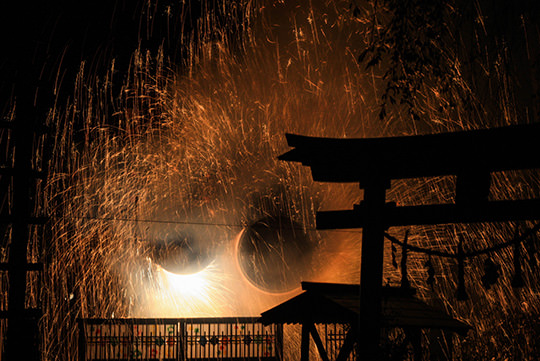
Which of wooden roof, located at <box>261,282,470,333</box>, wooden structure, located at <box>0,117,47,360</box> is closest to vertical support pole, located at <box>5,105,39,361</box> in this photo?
wooden structure, located at <box>0,117,47,360</box>

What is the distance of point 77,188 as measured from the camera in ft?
42.1

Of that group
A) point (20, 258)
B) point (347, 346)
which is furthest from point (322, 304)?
point (20, 258)

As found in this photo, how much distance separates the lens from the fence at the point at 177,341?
10281 mm

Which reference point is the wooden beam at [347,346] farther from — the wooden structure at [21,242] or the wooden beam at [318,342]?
the wooden structure at [21,242]

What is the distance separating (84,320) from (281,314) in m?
4.25

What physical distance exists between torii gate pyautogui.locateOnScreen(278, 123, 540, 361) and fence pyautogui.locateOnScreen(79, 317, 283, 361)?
5.44 meters

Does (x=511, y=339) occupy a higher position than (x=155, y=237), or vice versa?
(x=155, y=237)

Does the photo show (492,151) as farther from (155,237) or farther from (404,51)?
(155,237)

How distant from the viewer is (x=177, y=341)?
1030 cm

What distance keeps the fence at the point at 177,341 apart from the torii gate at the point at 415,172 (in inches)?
214

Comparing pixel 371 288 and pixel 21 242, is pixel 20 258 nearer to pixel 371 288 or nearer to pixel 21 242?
pixel 21 242

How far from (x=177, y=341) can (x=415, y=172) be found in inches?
265

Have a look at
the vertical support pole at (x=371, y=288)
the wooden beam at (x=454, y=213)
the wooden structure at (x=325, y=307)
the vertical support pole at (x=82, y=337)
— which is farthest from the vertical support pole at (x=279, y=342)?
the wooden beam at (x=454, y=213)

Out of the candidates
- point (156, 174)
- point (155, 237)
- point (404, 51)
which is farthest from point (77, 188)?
point (404, 51)
